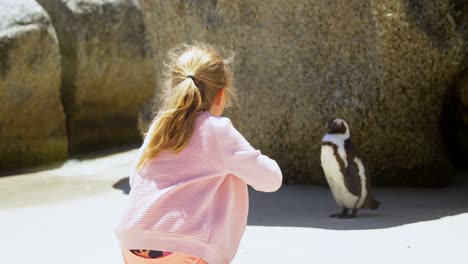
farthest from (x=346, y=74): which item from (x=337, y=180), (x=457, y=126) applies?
(x=457, y=126)

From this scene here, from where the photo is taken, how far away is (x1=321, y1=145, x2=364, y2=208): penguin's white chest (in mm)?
4625

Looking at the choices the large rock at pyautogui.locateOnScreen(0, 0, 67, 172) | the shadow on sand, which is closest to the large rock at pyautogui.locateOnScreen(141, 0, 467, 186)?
the shadow on sand

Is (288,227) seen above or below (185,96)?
below

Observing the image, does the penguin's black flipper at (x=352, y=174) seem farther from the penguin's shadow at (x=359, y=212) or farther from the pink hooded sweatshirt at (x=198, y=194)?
the pink hooded sweatshirt at (x=198, y=194)

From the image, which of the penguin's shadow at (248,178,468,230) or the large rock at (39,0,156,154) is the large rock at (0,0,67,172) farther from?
the penguin's shadow at (248,178,468,230)

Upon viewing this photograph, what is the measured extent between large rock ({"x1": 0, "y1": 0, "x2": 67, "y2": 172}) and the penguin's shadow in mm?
2900

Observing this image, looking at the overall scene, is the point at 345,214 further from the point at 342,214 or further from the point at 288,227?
the point at 288,227

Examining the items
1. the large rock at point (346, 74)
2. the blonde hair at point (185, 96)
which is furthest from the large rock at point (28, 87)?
the blonde hair at point (185, 96)

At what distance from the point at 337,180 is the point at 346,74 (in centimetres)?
98

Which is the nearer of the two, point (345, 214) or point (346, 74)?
point (345, 214)

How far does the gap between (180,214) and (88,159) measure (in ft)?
19.9

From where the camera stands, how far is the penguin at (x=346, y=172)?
181 inches

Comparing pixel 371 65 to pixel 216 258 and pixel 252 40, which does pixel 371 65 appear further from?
pixel 216 258

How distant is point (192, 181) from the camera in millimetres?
2209
